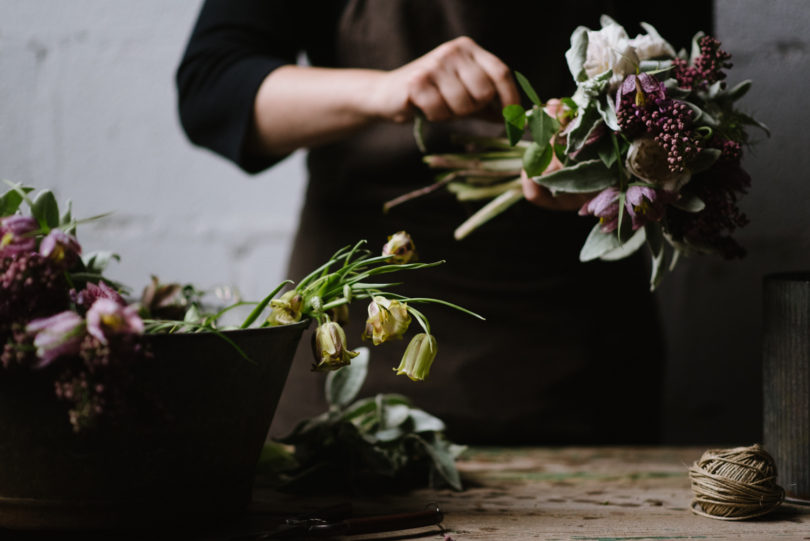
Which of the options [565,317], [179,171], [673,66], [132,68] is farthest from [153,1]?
[673,66]

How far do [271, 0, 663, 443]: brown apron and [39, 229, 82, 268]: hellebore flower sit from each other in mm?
547

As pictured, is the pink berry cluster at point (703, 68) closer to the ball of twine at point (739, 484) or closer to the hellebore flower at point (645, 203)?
the hellebore flower at point (645, 203)

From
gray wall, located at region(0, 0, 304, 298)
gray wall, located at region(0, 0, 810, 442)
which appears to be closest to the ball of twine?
gray wall, located at region(0, 0, 810, 442)

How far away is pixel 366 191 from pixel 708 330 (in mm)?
533

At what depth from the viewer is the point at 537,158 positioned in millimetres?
560

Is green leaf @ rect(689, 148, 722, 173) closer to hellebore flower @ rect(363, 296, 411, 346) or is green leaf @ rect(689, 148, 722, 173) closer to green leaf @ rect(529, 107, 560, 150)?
green leaf @ rect(529, 107, 560, 150)

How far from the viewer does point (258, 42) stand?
2.97 feet

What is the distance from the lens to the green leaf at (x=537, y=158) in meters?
0.56

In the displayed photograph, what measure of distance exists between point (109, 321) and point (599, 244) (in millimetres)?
337

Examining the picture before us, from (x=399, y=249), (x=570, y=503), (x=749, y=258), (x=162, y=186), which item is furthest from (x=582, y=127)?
(x=162, y=186)

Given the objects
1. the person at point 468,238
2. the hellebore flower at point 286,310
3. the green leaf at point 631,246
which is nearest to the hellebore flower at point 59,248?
the hellebore flower at point 286,310

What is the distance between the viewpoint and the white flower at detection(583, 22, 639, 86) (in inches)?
19.9

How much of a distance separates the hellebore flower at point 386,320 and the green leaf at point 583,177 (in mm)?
161

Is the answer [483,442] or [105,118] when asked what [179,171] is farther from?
[483,442]
